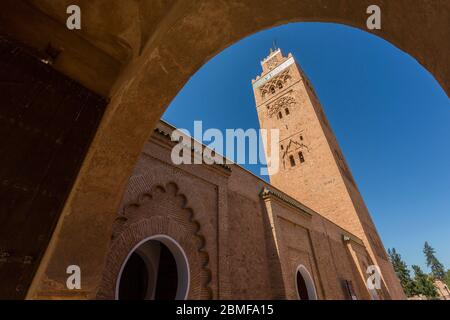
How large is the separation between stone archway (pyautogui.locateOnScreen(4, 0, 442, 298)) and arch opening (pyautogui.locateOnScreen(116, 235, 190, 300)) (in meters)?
2.45

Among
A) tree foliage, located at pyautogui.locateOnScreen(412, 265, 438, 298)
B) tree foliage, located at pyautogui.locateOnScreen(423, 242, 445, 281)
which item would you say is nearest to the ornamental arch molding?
tree foliage, located at pyautogui.locateOnScreen(412, 265, 438, 298)

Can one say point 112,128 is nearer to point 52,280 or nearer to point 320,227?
point 52,280

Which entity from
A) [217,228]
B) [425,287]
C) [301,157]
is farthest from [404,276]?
[217,228]

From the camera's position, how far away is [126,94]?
212 cm

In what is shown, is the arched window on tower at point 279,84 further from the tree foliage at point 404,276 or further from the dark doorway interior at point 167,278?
the tree foliage at point 404,276

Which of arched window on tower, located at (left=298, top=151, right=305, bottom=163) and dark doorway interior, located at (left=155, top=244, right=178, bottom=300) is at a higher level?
arched window on tower, located at (left=298, top=151, right=305, bottom=163)

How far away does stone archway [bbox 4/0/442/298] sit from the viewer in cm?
197

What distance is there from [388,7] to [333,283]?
1025 centimetres

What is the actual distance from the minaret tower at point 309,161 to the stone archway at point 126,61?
48.4 ft

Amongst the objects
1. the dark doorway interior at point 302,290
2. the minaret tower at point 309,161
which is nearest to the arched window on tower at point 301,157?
the minaret tower at point 309,161

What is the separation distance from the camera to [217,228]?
228 inches

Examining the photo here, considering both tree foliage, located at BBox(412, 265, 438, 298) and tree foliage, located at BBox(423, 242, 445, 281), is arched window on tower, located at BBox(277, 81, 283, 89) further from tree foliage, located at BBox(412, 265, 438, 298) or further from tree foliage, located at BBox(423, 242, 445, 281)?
tree foliage, located at BBox(423, 242, 445, 281)

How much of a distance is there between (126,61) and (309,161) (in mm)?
15721

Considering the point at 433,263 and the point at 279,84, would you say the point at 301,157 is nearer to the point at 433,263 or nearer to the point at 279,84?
the point at 279,84
